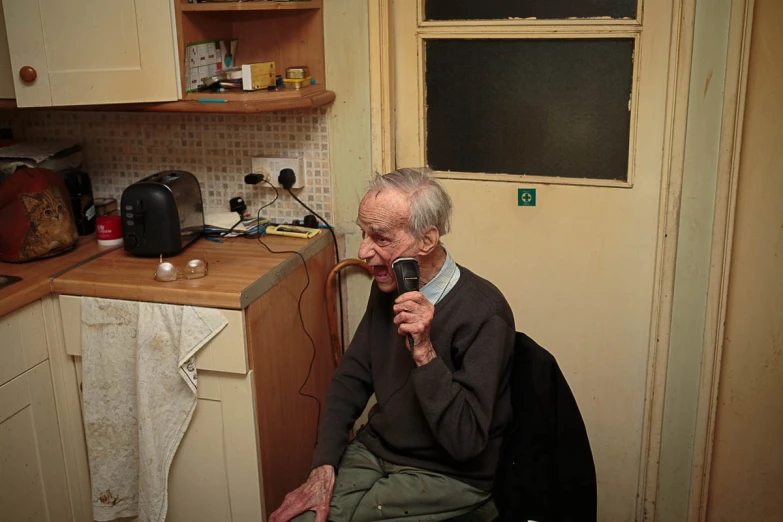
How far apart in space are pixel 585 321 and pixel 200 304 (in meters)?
1.11

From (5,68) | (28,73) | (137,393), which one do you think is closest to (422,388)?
(137,393)

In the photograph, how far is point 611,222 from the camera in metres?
2.30

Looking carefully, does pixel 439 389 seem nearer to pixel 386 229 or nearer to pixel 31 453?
pixel 386 229

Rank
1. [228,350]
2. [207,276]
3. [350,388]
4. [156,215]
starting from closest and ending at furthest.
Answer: [350,388] → [228,350] → [207,276] → [156,215]

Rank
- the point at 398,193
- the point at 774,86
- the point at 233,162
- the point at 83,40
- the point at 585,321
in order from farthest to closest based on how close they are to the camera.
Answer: the point at 233,162, the point at 585,321, the point at 83,40, the point at 774,86, the point at 398,193

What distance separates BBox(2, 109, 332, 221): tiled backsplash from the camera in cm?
252

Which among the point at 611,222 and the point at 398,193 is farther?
the point at 611,222

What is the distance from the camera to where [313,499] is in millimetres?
1771

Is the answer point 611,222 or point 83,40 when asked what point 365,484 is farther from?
point 83,40

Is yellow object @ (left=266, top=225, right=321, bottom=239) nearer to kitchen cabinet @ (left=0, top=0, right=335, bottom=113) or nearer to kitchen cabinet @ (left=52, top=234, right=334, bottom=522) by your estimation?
kitchen cabinet @ (left=52, top=234, right=334, bottom=522)

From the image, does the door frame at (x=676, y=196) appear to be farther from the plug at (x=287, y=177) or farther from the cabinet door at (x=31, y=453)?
the cabinet door at (x=31, y=453)

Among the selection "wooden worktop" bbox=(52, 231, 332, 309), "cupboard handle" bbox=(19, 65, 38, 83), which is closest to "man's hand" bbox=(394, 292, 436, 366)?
"wooden worktop" bbox=(52, 231, 332, 309)

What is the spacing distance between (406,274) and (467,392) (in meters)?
0.27

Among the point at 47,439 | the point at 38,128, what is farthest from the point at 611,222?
the point at 38,128
